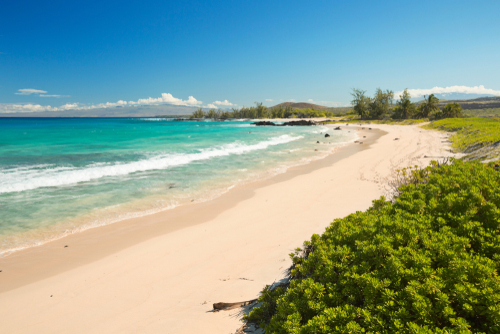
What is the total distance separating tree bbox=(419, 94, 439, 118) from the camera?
7694cm

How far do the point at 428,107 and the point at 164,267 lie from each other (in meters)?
97.8

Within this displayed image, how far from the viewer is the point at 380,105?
92688 mm

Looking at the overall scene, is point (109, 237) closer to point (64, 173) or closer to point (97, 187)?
point (97, 187)

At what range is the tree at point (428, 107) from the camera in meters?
76.9

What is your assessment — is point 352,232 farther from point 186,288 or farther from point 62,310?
point 62,310

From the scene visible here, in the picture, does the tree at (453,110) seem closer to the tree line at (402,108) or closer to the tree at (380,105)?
the tree line at (402,108)

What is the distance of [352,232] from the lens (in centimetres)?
340

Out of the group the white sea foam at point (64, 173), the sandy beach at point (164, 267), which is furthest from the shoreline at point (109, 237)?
the white sea foam at point (64, 173)

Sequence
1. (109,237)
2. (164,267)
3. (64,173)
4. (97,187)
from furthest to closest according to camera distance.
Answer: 1. (64,173)
2. (97,187)
3. (109,237)
4. (164,267)

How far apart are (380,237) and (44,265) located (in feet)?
24.3

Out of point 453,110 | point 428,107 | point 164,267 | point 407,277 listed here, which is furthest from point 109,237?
point 428,107

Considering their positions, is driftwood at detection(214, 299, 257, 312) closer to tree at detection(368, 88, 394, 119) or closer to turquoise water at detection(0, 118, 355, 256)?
turquoise water at detection(0, 118, 355, 256)

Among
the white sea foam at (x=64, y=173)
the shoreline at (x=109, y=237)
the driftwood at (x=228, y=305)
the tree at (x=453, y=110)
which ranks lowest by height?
the shoreline at (x=109, y=237)

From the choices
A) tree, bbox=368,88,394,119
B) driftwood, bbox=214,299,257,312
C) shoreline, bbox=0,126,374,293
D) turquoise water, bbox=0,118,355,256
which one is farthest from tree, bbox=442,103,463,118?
driftwood, bbox=214,299,257,312
